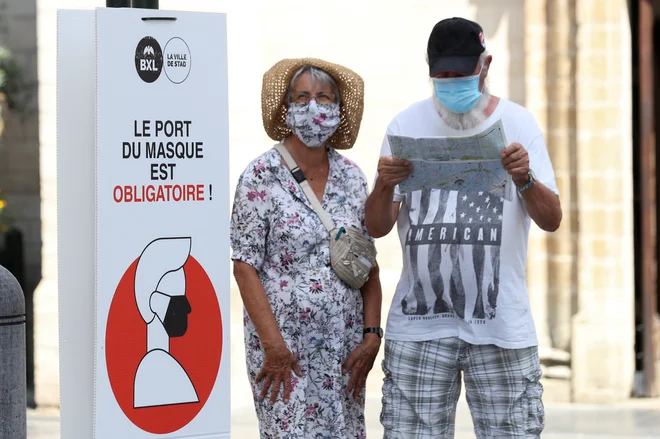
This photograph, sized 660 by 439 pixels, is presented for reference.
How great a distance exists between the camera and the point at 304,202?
440 cm

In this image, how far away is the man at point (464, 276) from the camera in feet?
13.6

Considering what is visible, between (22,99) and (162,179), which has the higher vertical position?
(22,99)

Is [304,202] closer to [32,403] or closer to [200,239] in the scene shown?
[200,239]

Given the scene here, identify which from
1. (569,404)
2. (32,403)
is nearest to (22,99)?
(32,403)

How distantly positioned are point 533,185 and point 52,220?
17.7 ft

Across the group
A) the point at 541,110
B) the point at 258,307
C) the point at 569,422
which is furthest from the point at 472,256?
the point at 541,110

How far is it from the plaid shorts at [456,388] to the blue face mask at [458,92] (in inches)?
32.8

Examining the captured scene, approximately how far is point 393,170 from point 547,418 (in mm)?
4341

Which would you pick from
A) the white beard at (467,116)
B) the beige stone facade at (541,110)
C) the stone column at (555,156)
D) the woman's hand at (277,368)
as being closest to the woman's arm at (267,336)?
the woman's hand at (277,368)

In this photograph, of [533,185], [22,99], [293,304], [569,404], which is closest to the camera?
[533,185]

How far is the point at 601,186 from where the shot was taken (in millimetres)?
8430

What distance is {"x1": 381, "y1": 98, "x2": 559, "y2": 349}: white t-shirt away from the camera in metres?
4.17

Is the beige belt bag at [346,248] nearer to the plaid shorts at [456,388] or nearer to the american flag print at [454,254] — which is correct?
the american flag print at [454,254]

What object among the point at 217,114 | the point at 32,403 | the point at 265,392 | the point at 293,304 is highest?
the point at 217,114
